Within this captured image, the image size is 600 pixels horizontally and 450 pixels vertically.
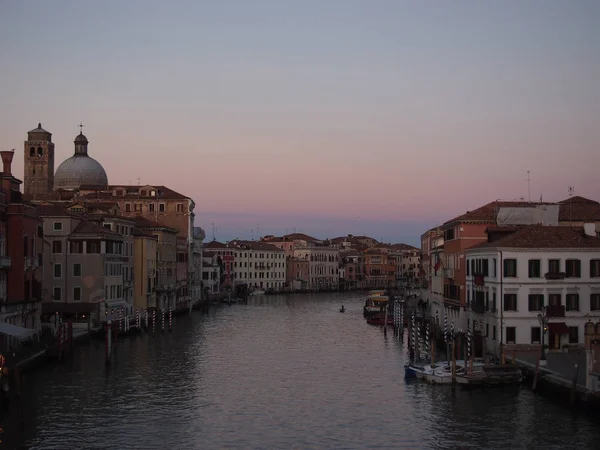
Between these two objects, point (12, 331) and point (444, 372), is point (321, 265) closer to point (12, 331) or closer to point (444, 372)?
point (12, 331)

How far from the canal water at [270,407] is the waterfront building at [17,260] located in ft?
8.98

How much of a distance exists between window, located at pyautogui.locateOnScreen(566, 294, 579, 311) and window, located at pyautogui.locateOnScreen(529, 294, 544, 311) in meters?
0.94

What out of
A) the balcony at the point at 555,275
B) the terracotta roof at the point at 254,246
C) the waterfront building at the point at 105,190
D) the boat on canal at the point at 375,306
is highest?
the waterfront building at the point at 105,190

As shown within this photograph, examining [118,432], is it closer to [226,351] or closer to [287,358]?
[287,358]

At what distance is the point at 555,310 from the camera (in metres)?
32.1

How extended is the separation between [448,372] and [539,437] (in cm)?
796

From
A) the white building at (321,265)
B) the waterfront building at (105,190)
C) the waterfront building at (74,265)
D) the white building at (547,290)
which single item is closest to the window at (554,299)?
the white building at (547,290)

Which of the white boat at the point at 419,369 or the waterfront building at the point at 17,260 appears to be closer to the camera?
the white boat at the point at 419,369

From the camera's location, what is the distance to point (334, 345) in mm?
46219

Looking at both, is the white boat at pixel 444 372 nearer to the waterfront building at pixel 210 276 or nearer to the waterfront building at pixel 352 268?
the waterfront building at pixel 210 276

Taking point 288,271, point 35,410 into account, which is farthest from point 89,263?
point 288,271

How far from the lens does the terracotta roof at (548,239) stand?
3262 cm

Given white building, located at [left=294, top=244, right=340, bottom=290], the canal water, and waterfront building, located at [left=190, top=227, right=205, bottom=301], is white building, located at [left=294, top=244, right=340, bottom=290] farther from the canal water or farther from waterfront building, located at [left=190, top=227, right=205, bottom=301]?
the canal water

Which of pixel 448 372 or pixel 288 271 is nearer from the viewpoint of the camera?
pixel 448 372
